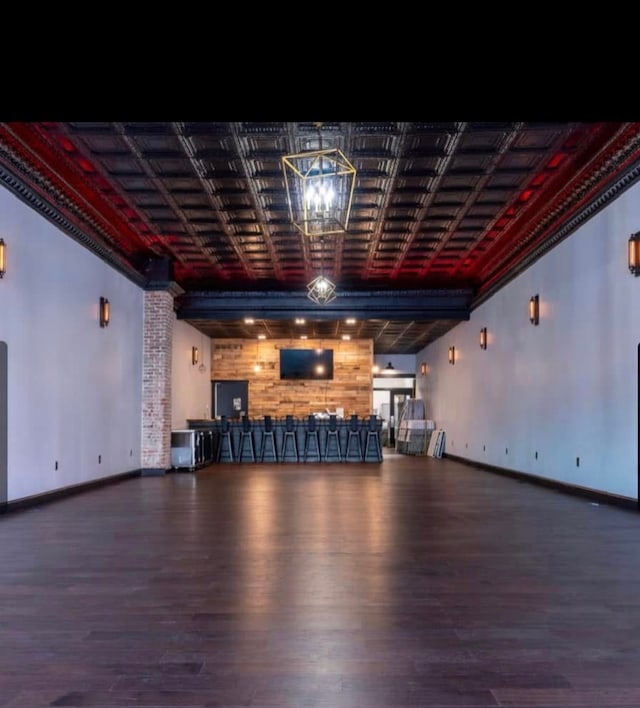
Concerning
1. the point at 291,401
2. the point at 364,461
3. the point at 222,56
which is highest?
the point at 222,56

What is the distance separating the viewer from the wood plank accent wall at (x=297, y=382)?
1819 centimetres

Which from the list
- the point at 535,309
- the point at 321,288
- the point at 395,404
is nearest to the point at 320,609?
the point at 535,309

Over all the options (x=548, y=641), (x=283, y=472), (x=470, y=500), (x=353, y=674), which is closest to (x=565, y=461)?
(x=470, y=500)

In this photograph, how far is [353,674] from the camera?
2.43 metres

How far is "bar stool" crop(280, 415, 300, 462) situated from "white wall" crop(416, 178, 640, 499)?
4.29 metres

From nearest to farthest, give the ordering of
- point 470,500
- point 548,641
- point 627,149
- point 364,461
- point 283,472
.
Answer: point 548,641 < point 627,149 < point 470,500 < point 283,472 < point 364,461

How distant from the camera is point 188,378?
48.8ft

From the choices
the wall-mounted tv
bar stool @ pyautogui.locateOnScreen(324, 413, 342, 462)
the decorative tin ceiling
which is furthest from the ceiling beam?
the wall-mounted tv

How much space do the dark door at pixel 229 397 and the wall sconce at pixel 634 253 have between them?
12.9 m

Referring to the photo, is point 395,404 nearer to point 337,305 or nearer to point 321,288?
point 337,305

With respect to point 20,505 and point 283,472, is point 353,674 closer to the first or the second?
point 20,505

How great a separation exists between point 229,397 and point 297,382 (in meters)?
1.92

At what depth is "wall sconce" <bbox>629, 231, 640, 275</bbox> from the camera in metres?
6.35

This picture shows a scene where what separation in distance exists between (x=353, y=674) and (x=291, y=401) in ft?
53.0
